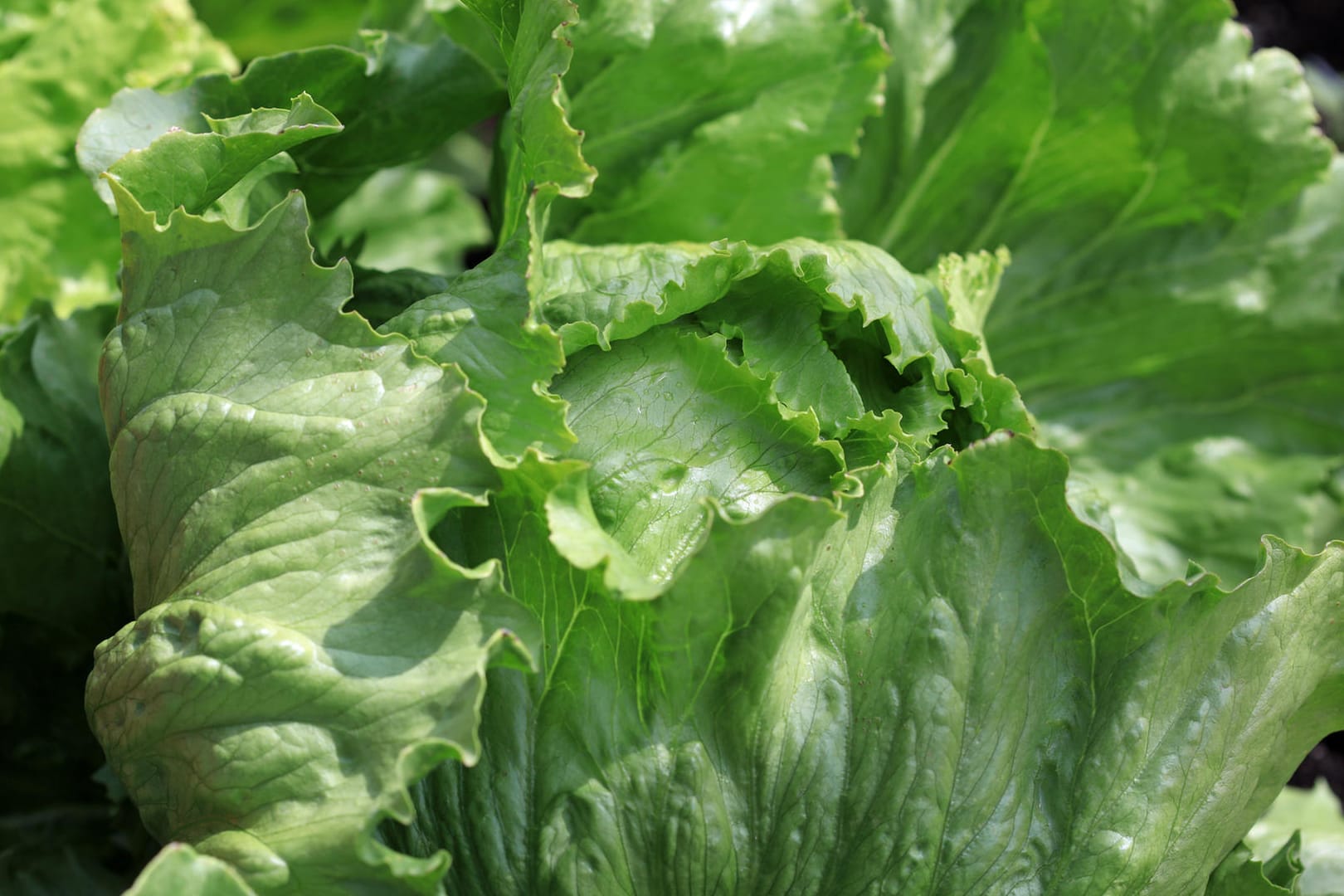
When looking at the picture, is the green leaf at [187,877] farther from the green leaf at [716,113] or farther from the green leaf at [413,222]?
the green leaf at [413,222]

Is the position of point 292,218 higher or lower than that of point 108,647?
higher

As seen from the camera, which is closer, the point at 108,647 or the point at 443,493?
the point at 443,493

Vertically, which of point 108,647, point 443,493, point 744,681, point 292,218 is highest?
point 292,218

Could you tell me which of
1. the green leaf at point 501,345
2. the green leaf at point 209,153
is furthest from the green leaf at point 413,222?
the green leaf at point 501,345

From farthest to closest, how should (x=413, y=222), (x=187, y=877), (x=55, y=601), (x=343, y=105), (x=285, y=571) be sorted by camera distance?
(x=413, y=222)
(x=55, y=601)
(x=343, y=105)
(x=285, y=571)
(x=187, y=877)

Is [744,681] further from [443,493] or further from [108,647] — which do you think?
[108,647]

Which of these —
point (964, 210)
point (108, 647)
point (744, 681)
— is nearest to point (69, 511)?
point (108, 647)

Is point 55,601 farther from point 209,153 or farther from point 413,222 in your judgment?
point 413,222

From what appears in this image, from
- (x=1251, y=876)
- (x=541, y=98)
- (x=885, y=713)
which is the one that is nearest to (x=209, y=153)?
(x=541, y=98)
